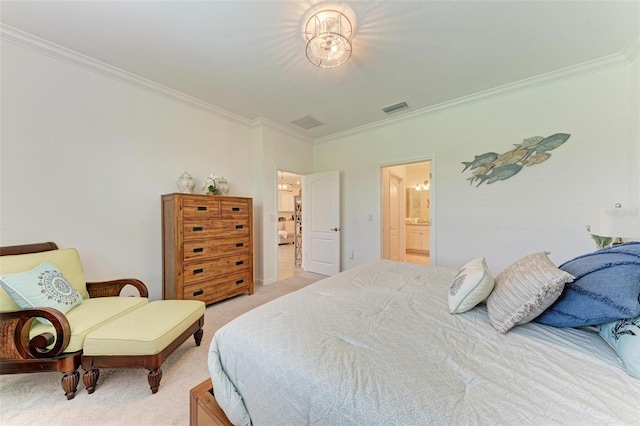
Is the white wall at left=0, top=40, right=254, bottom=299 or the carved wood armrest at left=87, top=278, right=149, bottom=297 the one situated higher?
the white wall at left=0, top=40, right=254, bottom=299

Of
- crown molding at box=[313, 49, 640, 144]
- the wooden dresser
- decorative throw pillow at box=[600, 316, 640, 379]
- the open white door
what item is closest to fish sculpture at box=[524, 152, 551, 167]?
crown molding at box=[313, 49, 640, 144]

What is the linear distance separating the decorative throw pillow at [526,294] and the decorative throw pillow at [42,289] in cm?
276

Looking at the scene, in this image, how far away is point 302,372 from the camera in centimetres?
82

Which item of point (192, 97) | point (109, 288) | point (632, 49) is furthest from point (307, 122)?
point (632, 49)

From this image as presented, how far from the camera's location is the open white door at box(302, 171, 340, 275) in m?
4.32

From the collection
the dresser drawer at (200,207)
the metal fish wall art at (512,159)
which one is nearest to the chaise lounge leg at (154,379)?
the dresser drawer at (200,207)

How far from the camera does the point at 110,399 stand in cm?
149

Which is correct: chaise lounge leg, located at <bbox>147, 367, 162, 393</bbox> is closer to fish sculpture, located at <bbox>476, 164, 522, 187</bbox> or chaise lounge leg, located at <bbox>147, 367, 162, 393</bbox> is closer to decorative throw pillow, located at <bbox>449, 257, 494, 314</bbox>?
decorative throw pillow, located at <bbox>449, 257, 494, 314</bbox>

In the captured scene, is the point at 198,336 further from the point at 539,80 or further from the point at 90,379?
the point at 539,80

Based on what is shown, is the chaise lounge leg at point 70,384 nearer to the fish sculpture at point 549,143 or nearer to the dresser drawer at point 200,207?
the dresser drawer at point 200,207

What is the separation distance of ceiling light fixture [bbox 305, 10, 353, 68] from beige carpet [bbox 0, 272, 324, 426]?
2766mm

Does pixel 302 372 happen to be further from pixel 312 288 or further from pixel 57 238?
pixel 57 238

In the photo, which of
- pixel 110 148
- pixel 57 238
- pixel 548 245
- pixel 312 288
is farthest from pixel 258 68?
pixel 548 245

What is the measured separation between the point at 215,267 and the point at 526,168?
13.3ft
